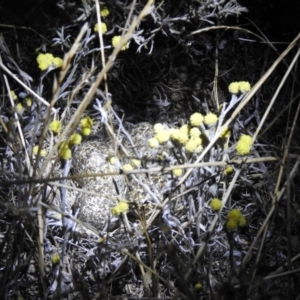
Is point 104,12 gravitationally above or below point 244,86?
above

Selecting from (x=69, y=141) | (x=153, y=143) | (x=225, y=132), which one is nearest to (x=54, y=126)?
(x=69, y=141)

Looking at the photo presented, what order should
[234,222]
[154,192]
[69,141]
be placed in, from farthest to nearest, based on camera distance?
[154,192] < [69,141] < [234,222]

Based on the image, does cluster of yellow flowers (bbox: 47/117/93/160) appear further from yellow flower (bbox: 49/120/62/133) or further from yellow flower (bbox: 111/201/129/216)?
yellow flower (bbox: 111/201/129/216)

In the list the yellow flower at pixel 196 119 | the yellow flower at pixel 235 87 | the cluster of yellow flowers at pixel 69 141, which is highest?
the yellow flower at pixel 235 87

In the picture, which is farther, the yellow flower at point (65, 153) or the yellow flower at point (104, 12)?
the yellow flower at point (104, 12)

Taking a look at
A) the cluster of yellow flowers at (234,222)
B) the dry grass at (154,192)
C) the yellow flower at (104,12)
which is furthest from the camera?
the yellow flower at (104,12)

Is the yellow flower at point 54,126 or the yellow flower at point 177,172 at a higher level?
the yellow flower at point 54,126

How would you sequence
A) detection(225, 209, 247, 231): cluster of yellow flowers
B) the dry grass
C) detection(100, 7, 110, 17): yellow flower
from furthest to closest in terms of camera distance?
1. detection(100, 7, 110, 17): yellow flower
2. the dry grass
3. detection(225, 209, 247, 231): cluster of yellow flowers

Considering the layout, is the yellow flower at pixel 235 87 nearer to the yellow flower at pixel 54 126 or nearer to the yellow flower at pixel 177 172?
the yellow flower at pixel 177 172

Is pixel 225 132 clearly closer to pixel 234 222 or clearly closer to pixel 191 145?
pixel 191 145

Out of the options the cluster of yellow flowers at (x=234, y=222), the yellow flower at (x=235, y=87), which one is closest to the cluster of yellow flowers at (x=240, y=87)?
the yellow flower at (x=235, y=87)

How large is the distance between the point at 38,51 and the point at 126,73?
26 cm

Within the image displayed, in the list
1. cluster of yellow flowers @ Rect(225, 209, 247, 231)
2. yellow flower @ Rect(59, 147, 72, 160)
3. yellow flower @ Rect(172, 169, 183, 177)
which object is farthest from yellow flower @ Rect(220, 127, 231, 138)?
yellow flower @ Rect(59, 147, 72, 160)

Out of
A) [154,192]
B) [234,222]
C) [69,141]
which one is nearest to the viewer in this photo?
[234,222]
